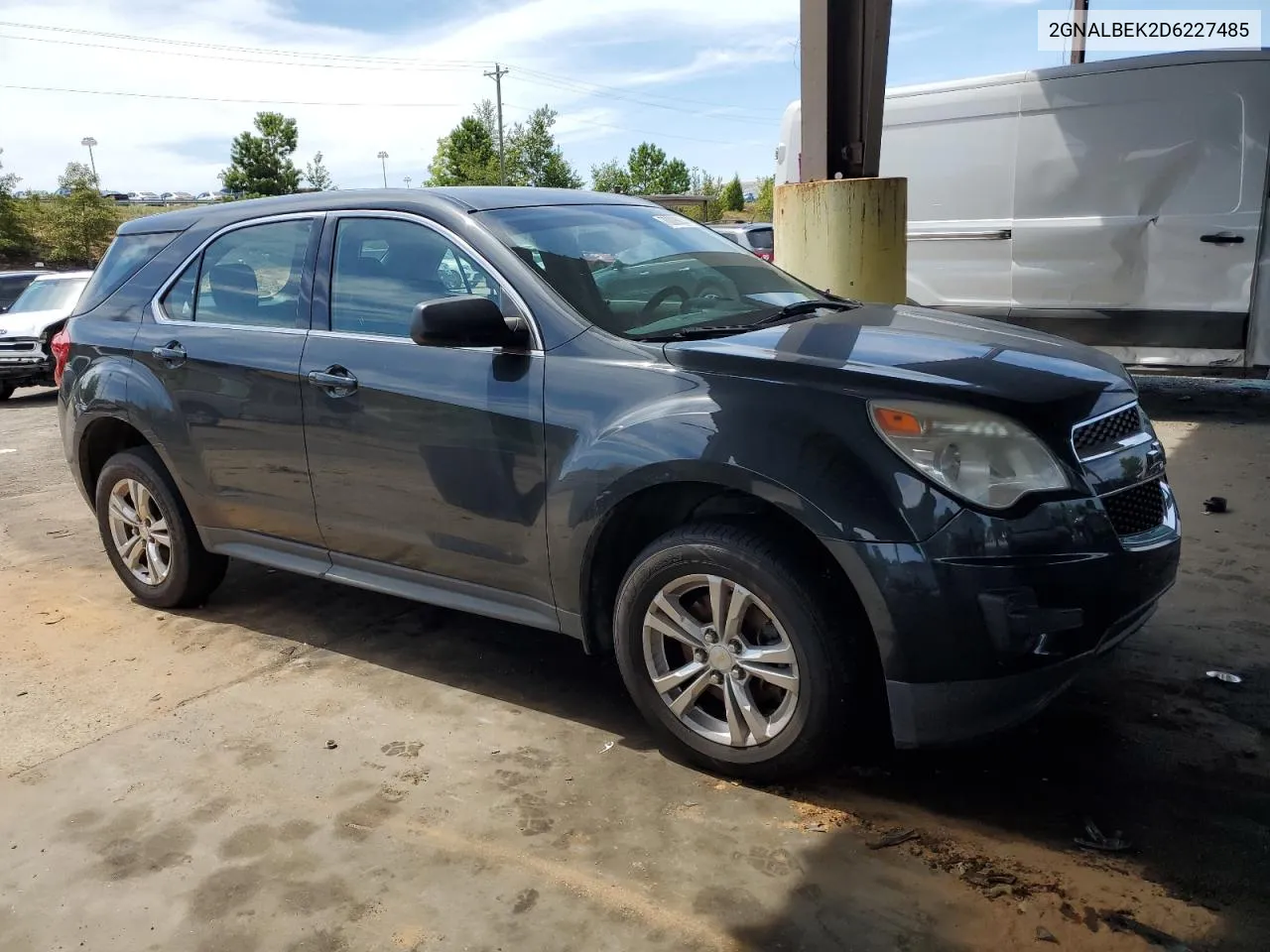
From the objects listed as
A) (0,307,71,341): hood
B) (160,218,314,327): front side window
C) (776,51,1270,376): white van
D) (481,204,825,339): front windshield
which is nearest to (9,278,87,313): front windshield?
(0,307,71,341): hood

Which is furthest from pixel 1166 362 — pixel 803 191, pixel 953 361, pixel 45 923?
pixel 45 923

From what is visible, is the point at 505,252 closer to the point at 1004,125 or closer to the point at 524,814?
the point at 524,814

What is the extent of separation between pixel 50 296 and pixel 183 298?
12.2 m

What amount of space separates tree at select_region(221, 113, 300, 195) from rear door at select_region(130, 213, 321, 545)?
7064cm

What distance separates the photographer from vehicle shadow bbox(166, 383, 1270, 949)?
2.64m

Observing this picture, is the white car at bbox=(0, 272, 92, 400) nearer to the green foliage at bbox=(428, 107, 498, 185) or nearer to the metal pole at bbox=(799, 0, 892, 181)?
the metal pole at bbox=(799, 0, 892, 181)

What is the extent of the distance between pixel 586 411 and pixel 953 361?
1088 mm

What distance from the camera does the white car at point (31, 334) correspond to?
44.7 ft

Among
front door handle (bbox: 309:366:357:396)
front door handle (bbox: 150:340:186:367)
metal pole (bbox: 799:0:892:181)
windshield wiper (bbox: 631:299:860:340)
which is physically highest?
metal pole (bbox: 799:0:892:181)

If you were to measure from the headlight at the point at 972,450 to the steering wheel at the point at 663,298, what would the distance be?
1102 millimetres

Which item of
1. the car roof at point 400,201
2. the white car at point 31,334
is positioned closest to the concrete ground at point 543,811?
the car roof at point 400,201

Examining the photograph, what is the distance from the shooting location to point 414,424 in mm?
3693

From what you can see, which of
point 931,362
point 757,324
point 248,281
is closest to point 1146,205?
point 757,324

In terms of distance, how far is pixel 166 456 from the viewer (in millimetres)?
4582
